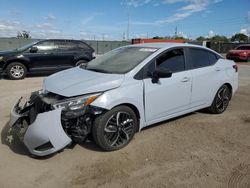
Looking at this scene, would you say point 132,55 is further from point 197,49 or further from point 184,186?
point 184,186

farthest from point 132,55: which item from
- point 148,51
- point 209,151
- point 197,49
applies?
point 209,151

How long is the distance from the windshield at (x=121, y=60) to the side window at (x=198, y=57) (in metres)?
0.93

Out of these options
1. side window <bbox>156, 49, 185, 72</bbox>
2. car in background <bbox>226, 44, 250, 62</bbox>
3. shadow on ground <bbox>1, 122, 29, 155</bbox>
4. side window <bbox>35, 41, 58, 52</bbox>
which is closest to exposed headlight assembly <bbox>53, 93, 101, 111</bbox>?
shadow on ground <bbox>1, 122, 29, 155</bbox>

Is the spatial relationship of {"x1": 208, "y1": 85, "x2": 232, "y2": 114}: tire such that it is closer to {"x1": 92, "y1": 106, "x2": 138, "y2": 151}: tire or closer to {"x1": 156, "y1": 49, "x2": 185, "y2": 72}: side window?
{"x1": 156, "y1": 49, "x2": 185, "y2": 72}: side window

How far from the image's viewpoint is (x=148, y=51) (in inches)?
186

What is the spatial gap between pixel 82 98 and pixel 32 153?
100 centimetres

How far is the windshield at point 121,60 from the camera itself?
14.6ft

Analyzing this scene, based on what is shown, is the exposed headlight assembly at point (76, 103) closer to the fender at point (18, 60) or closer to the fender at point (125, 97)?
the fender at point (125, 97)

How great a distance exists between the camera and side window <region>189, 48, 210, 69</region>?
5207mm

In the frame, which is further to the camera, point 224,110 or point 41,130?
point 224,110

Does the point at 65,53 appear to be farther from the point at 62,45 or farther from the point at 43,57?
the point at 43,57

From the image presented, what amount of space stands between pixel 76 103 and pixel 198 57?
9.35ft

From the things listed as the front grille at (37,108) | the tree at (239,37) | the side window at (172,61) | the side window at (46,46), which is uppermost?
the tree at (239,37)

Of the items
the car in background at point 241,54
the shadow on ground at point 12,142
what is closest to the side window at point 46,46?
the shadow on ground at point 12,142
